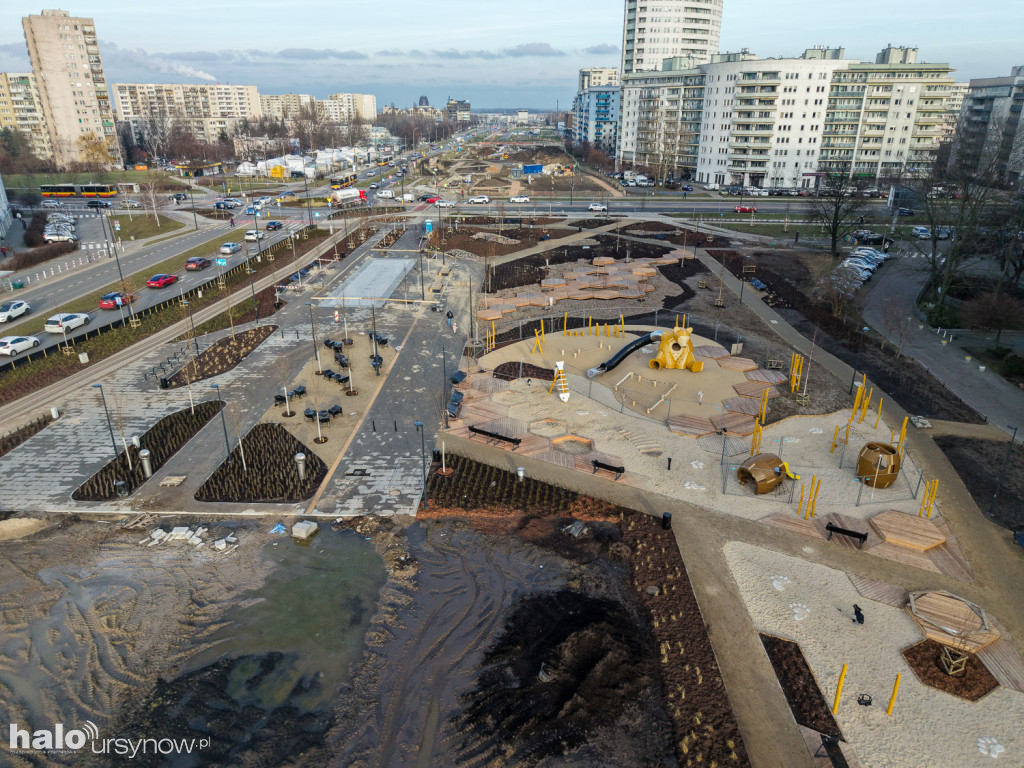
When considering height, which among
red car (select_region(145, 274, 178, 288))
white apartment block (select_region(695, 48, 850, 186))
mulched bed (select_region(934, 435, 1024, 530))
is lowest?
mulched bed (select_region(934, 435, 1024, 530))

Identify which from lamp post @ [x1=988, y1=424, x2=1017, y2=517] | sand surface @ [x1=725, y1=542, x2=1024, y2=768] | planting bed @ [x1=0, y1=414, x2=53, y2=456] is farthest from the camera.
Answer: planting bed @ [x1=0, y1=414, x2=53, y2=456]

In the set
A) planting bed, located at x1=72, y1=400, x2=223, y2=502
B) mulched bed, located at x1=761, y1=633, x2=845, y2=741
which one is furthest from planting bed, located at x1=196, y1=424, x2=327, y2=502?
mulched bed, located at x1=761, y1=633, x2=845, y2=741

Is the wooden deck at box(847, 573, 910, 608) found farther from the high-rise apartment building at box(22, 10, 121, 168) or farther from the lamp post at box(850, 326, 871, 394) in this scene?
the high-rise apartment building at box(22, 10, 121, 168)

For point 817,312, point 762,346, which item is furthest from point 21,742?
point 817,312

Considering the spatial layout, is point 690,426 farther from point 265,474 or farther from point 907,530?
point 265,474

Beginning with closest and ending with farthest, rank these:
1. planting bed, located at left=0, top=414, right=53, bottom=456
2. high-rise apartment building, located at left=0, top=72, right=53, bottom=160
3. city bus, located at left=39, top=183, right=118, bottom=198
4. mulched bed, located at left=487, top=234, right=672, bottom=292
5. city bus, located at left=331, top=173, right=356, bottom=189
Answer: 1. planting bed, located at left=0, top=414, right=53, bottom=456
2. mulched bed, located at left=487, top=234, right=672, bottom=292
3. city bus, located at left=39, top=183, right=118, bottom=198
4. city bus, located at left=331, top=173, right=356, bottom=189
5. high-rise apartment building, located at left=0, top=72, right=53, bottom=160

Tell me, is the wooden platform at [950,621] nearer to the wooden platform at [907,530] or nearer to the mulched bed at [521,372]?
the wooden platform at [907,530]

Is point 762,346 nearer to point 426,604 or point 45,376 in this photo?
point 426,604
